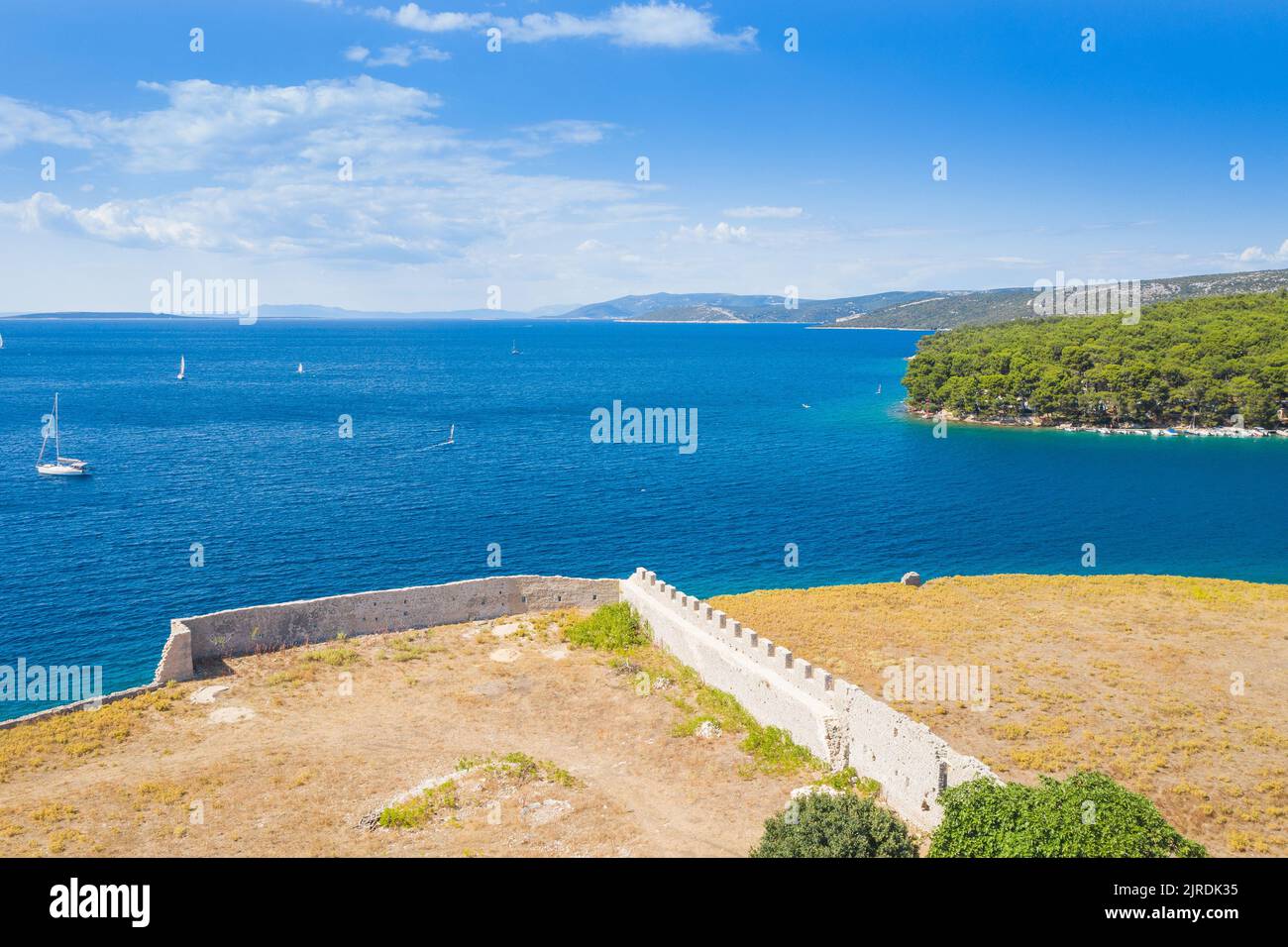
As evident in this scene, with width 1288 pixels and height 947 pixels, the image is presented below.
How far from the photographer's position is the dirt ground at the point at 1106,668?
89.5 feet

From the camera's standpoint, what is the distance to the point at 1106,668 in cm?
3666

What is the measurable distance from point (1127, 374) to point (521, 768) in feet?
363

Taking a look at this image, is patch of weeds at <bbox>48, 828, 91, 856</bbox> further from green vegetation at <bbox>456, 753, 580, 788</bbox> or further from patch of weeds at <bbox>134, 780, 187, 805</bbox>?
green vegetation at <bbox>456, 753, 580, 788</bbox>

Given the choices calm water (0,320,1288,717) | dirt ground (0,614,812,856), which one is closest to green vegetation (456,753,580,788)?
dirt ground (0,614,812,856)

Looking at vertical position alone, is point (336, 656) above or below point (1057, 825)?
below

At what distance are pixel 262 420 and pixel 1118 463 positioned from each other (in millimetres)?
108291

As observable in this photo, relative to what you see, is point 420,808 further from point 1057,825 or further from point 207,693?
point 1057,825

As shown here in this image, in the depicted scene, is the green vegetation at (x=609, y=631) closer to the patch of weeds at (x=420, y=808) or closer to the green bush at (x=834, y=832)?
the patch of weeds at (x=420, y=808)

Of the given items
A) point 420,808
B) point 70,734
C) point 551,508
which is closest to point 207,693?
point 70,734

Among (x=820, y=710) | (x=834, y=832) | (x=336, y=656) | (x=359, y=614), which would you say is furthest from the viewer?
(x=359, y=614)

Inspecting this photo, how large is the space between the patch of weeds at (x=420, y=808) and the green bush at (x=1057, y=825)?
43.7ft

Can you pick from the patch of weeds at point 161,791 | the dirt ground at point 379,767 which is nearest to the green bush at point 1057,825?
the dirt ground at point 379,767
